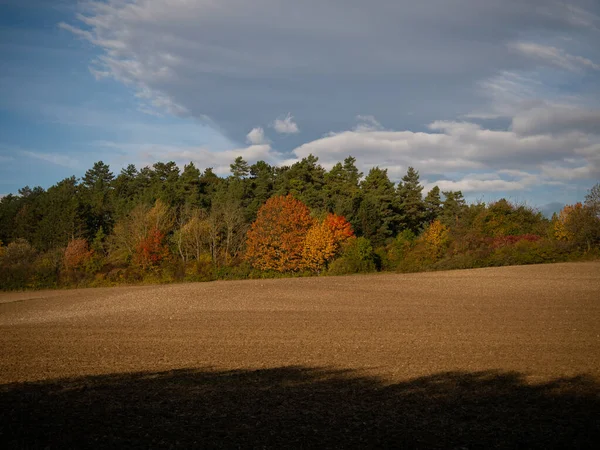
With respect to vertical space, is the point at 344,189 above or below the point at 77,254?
above

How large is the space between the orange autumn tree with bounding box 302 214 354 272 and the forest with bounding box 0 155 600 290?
4.6 inches

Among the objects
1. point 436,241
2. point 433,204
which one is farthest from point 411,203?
point 436,241

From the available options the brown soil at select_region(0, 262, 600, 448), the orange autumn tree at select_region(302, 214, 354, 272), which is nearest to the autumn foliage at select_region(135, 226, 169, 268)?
the orange autumn tree at select_region(302, 214, 354, 272)

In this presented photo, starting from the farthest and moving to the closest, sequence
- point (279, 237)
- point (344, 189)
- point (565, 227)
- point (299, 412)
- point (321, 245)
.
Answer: point (344, 189), point (279, 237), point (321, 245), point (565, 227), point (299, 412)

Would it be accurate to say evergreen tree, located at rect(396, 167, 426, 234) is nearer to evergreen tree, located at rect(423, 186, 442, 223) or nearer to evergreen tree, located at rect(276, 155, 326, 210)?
evergreen tree, located at rect(423, 186, 442, 223)

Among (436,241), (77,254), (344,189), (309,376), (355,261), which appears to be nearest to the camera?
(309,376)

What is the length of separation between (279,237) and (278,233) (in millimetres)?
469

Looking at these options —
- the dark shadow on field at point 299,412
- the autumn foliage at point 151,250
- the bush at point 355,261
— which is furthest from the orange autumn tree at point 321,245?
the dark shadow on field at point 299,412

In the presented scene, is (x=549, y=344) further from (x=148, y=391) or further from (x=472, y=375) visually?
(x=148, y=391)

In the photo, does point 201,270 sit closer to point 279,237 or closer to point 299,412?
point 279,237

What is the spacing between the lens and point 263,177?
81062mm

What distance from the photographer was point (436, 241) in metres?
52.7

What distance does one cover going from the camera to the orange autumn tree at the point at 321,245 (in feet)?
174

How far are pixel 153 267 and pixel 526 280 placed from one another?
40.0m
